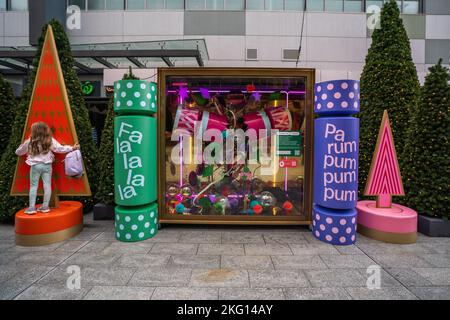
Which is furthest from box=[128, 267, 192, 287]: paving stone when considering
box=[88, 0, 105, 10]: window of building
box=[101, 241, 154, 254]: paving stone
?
box=[88, 0, 105, 10]: window of building

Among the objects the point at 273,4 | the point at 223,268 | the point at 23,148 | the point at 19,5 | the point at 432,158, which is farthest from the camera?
the point at 19,5

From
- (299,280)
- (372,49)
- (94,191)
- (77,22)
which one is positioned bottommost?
(299,280)

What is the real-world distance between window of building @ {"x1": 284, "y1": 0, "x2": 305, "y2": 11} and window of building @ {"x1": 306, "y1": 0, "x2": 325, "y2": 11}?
23 cm

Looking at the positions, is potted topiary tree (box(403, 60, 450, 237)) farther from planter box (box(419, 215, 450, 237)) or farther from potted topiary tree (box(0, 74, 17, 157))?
potted topiary tree (box(0, 74, 17, 157))

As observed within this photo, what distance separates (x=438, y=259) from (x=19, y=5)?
17.7 meters

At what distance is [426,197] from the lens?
16.9ft

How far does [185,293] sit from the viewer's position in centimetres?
312

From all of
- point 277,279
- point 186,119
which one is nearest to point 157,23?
point 186,119

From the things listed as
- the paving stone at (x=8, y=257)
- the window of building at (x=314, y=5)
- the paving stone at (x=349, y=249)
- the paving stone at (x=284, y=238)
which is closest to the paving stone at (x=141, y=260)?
the paving stone at (x=8, y=257)

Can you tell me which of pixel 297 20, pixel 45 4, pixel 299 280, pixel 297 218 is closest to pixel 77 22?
pixel 45 4

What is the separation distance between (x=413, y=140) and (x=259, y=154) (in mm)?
2871

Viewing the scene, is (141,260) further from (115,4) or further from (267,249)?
(115,4)

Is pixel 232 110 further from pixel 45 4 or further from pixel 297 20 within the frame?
pixel 45 4

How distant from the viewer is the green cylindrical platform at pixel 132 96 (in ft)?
15.4
